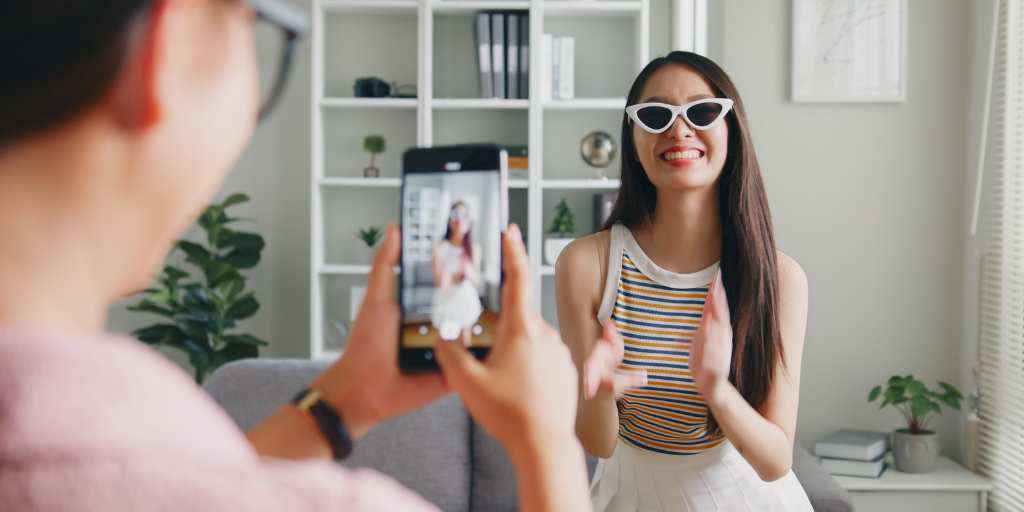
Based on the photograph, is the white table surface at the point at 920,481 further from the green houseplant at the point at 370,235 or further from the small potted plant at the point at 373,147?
the small potted plant at the point at 373,147

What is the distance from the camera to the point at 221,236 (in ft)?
12.9

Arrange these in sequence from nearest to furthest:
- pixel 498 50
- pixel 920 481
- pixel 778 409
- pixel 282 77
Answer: pixel 282 77 → pixel 778 409 → pixel 920 481 → pixel 498 50

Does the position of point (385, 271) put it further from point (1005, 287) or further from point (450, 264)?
point (1005, 287)

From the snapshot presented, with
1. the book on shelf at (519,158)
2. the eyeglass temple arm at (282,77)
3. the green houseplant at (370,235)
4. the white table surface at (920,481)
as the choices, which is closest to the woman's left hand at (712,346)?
the eyeglass temple arm at (282,77)

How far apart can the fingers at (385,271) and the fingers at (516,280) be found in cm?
10

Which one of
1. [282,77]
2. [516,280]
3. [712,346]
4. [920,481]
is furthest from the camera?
[920,481]

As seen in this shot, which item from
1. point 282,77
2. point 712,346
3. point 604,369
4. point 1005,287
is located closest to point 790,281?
point 712,346

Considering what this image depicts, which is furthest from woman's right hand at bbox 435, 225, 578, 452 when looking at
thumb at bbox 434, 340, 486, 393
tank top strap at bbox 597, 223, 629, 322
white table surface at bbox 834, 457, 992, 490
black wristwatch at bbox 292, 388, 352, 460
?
white table surface at bbox 834, 457, 992, 490

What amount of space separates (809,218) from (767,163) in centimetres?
26

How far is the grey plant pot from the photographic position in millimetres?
3088

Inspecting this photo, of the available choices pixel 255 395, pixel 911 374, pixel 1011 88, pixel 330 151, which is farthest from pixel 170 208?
pixel 330 151

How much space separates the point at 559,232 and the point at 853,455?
4.90 feet

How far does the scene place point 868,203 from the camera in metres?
3.49

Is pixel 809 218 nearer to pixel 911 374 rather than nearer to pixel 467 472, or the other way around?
pixel 911 374
